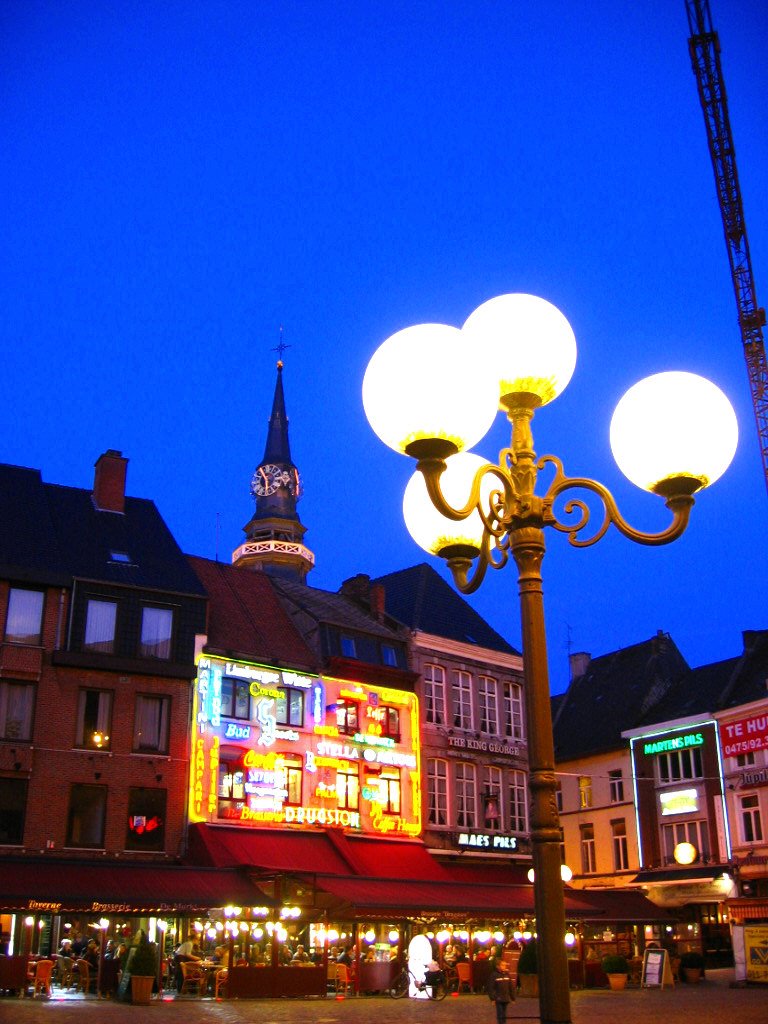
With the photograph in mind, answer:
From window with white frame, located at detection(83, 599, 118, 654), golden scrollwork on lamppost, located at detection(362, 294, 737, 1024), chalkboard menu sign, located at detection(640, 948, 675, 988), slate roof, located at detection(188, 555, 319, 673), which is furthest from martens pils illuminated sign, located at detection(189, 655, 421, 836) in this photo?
golden scrollwork on lamppost, located at detection(362, 294, 737, 1024)

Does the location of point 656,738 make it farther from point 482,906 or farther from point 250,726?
point 250,726

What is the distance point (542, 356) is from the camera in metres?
6.39

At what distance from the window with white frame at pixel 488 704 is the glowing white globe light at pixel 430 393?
34.5m

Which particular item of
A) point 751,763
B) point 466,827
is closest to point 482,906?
point 466,827

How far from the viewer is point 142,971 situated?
71.5ft

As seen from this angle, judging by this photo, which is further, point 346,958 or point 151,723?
point 151,723

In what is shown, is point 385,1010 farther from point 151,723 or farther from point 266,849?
point 151,723

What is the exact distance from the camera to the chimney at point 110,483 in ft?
114

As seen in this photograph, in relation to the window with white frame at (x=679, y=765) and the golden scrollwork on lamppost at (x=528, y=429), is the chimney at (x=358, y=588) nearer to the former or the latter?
the window with white frame at (x=679, y=765)

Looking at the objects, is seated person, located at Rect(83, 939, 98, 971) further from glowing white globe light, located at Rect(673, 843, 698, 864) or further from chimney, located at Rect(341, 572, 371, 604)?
glowing white globe light, located at Rect(673, 843, 698, 864)

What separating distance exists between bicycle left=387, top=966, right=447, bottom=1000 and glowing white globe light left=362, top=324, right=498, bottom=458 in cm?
2209

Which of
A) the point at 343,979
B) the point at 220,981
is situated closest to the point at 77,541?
the point at 220,981

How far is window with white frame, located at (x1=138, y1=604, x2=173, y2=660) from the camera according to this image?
1220 inches

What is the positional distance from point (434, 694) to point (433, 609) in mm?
3810
